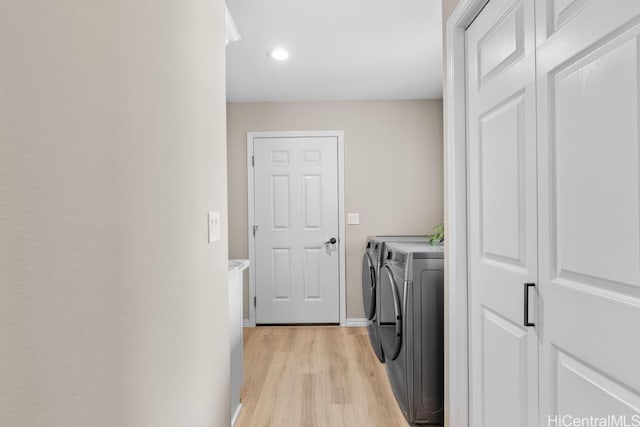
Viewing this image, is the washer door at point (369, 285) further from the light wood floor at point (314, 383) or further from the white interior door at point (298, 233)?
the white interior door at point (298, 233)

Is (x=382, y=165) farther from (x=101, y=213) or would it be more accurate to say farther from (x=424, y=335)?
(x=101, y=213)

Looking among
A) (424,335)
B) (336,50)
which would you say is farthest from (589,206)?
(336,50)

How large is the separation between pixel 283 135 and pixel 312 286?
5.25 feet

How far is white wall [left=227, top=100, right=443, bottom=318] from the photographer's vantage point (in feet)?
13.1

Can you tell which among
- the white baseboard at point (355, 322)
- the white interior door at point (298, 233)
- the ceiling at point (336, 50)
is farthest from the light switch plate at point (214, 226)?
the white baseboard at point (355, 322)

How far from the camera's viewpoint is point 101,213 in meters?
0.68

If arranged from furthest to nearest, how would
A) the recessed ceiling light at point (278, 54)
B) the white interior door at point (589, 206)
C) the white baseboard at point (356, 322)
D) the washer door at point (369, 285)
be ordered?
the white baseboard at point (356, 322)
the washer door at point (369, 285)
the recessed ceiling light at point (278, 54)
the white interior door at point (589, 206)

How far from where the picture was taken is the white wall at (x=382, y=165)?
13.1ft

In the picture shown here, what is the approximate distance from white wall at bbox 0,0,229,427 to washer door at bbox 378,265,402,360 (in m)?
1.21

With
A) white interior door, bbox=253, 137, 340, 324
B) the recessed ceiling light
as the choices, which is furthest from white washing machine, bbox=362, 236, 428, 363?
the recessed ceiling light

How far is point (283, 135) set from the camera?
3990mm

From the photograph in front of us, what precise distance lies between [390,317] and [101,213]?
2.00 metres

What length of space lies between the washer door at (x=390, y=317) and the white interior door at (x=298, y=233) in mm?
1226

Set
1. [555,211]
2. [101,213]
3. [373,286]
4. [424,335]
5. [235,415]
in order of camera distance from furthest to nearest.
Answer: [373,286]
[235,415]
[424,335]
[555,211]
[101,213]
